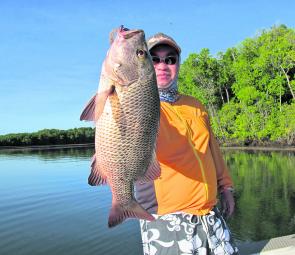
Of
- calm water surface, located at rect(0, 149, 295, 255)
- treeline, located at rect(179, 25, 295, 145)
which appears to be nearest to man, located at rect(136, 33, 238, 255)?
calm water surface, located at rect(0, 149, 295, 255)

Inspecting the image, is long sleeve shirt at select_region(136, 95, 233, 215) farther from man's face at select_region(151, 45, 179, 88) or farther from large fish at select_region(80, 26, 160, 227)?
large fish at select_region(80, 26, 160, 227)

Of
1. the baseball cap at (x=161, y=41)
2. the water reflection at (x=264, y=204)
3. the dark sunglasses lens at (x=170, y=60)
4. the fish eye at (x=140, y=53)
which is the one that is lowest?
the water reflection at (x=264, y=204)

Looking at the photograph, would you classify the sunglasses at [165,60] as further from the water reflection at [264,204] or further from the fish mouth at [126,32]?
the water reflection at [264,204]

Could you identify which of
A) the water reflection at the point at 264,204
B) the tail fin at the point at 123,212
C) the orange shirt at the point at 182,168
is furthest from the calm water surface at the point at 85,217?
the tail fin at the point at 123,212

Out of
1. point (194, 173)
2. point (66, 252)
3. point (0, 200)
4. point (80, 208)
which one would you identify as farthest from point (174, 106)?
point (0, 200)

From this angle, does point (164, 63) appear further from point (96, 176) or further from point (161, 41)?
point (96, 176)

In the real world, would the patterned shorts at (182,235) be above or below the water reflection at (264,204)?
above

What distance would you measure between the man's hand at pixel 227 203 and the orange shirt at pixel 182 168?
341 millimetres

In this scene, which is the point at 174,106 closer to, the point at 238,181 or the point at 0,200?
the point at 0,200

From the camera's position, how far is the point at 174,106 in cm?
274

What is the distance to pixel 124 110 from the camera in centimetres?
187

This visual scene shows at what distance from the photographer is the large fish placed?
6.07ft

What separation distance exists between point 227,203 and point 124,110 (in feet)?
4.84

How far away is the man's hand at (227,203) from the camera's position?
3.04 meters
